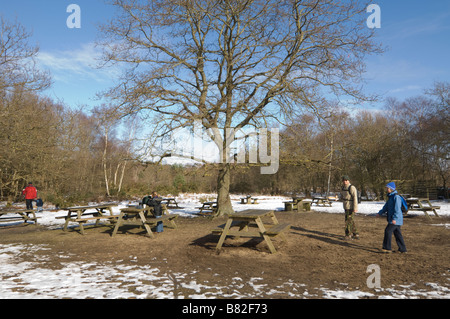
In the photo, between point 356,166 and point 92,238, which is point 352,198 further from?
point 356,166

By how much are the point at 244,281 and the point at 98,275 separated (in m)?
2.57

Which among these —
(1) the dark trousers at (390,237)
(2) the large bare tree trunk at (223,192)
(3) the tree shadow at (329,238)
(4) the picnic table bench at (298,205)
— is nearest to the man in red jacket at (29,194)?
(2) the large bare tree trunk at (223,192)

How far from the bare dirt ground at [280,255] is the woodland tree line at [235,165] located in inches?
139

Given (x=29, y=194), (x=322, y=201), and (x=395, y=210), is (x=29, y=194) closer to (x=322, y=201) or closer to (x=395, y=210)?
(x=395, y=210)

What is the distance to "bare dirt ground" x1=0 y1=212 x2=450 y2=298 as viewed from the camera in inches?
196

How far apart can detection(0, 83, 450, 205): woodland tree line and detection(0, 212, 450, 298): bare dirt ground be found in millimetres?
3522

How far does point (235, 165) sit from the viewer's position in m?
12.4

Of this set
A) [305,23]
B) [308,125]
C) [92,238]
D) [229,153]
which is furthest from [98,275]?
[305,23]

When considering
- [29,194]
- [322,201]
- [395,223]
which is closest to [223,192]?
[395,223]

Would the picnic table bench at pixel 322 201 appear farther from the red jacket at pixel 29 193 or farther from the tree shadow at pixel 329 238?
the red jacket at pixel 29 193

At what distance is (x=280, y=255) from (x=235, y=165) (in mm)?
5926

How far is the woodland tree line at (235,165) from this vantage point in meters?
12.5

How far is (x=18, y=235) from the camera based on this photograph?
9.84 m

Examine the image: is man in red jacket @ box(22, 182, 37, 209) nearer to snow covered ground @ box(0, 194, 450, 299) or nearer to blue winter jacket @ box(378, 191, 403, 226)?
snow covered ground @ box(0, 194, 450, 299)
